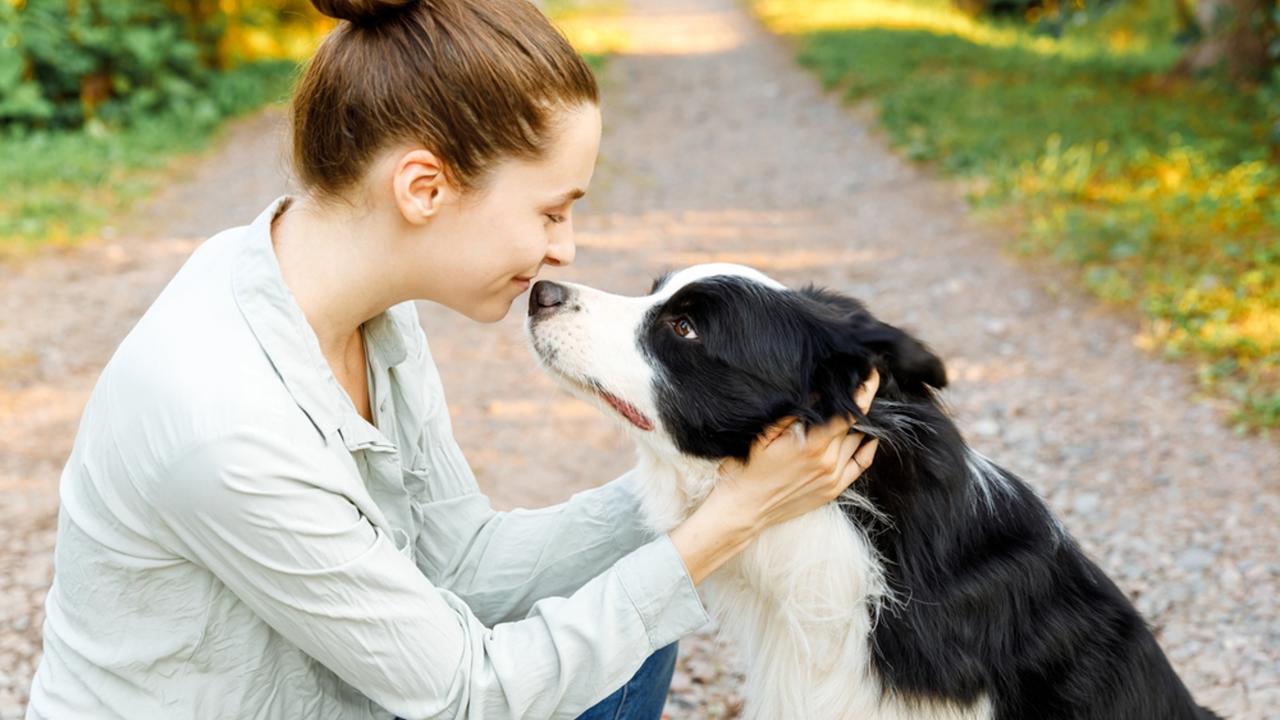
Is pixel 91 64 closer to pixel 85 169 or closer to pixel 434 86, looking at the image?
pixel 85 169

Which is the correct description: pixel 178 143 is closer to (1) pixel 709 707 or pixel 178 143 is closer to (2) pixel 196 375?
(1) pixel 709 707

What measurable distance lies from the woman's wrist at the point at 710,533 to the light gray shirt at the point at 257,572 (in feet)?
0.14

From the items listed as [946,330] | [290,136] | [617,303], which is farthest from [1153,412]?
[290,136]

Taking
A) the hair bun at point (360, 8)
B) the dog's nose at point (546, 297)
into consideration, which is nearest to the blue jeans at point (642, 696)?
the dog's nose at point (546, 297)

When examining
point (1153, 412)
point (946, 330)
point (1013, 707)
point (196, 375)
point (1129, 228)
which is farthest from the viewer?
point (1129, 228)

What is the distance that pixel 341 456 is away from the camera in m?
1.76

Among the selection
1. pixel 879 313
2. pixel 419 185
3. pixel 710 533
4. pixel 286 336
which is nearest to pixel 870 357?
pixel 710 533

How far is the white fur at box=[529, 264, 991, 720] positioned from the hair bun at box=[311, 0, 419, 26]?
1.99ft

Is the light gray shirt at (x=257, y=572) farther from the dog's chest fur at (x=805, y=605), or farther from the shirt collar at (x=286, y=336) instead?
the dog's chest fur at (x=805, y=605)

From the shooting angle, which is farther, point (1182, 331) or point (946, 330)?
point (946, 330)

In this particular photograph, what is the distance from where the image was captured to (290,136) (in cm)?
191

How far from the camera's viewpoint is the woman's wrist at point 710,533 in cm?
191

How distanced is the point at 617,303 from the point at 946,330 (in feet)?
11.4

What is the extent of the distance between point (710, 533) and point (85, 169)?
6.78 m
